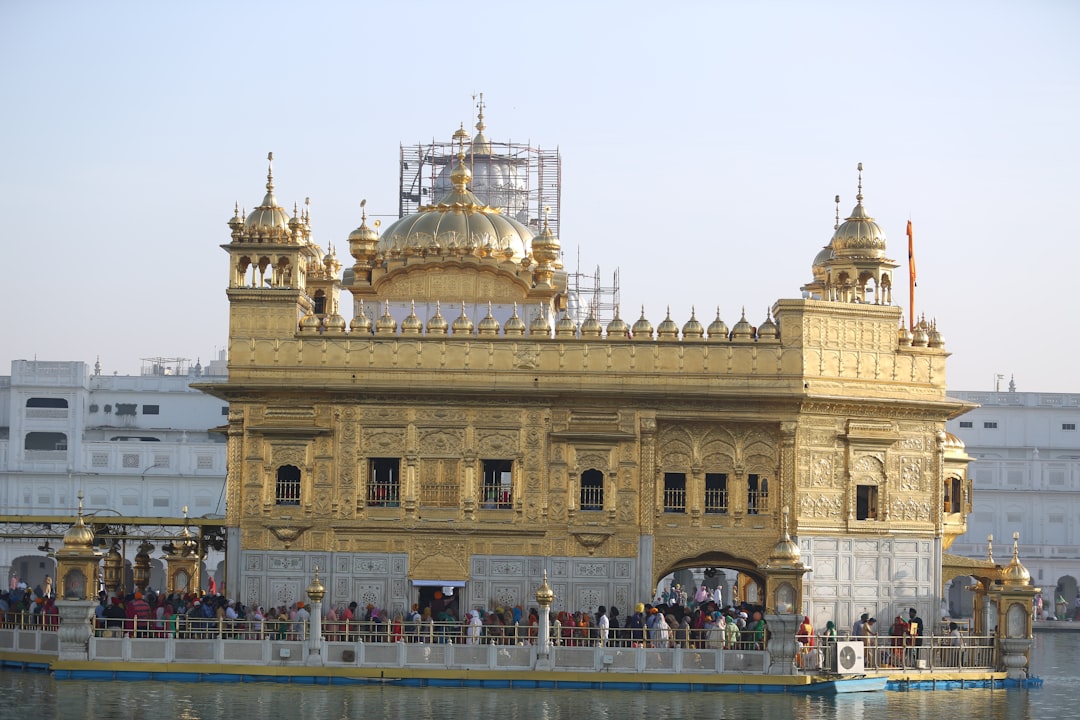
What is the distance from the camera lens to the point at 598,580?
126 ft

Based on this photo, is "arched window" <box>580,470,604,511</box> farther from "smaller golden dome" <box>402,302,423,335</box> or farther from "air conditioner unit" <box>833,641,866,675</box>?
"air conditioner unit" <box>833,641,866,675</box>

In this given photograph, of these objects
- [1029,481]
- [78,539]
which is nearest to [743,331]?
[78,539]

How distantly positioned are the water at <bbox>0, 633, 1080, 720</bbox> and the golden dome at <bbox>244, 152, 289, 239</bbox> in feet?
32.0

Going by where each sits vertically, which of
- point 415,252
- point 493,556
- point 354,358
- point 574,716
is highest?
point 415,252

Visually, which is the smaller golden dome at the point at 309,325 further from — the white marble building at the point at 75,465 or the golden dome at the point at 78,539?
the white marble building at the point at 75,465

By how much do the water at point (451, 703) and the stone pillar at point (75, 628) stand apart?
67cm

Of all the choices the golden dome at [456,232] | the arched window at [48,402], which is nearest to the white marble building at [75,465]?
the arched window at [48,402]

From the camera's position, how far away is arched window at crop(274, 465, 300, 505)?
127ft

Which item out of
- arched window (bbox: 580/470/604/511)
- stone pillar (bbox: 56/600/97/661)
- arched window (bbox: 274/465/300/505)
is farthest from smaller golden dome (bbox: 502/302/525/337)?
stone pillar (bbox: 56/600/97/661)

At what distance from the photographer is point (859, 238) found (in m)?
41.5

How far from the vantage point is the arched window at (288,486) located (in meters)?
38.8

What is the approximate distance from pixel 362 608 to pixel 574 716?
24.7ft

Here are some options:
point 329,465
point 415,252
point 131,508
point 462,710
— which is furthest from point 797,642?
point 131,508

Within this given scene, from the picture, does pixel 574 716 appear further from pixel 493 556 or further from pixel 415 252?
pixel 415 252
